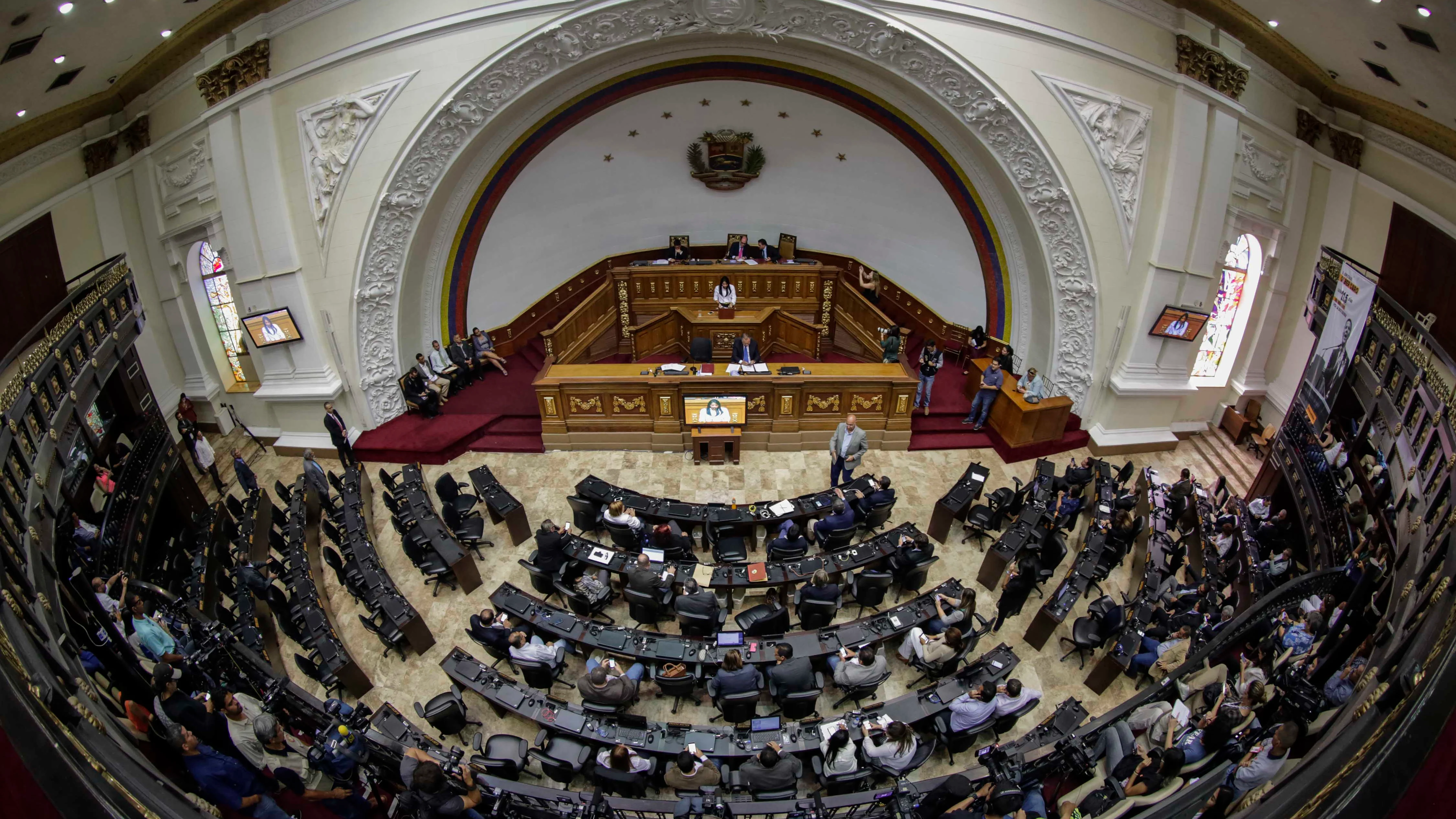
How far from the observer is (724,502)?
9977mm

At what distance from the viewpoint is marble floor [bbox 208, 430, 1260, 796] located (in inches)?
291

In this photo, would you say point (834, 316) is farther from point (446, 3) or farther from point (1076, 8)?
point (446, 3)

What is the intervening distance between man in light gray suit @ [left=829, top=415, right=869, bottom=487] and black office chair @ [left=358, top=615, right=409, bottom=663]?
607 centimetres

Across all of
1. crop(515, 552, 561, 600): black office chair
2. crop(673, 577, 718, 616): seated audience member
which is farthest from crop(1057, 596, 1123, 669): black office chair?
crop(515, 552, 561, 600): black office chair

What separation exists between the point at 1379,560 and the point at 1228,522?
1.75m

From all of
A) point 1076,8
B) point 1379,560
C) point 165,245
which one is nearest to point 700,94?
point 1076,8

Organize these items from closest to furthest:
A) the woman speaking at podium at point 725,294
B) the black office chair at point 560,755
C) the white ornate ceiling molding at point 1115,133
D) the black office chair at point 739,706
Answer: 1. the black office chair at point 560,755
2. the black office chair at point 739,706
3. the white ornate ceiling molding at point 1115,133
4. the woman speaking at podium at point 725,294

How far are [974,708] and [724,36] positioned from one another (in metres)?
11.1

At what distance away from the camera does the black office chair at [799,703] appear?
250 inches

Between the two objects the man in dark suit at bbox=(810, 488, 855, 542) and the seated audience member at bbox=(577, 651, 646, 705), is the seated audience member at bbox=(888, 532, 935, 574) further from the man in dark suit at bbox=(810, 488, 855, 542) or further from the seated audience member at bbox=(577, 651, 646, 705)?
the seated audience member at bbox=(577, 651, 646, 705)

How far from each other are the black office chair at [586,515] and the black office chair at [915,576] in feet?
13.3

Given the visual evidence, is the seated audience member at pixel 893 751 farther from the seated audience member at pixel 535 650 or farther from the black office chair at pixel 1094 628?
the seated audience member at pixel 535 650

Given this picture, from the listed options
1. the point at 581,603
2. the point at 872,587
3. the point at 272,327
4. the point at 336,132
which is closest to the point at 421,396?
the point at 272,327

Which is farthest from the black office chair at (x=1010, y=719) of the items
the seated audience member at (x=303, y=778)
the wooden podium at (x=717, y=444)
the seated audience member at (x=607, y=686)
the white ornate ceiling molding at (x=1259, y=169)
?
the white ornate ceiling molding at (x=1259, y=169)
